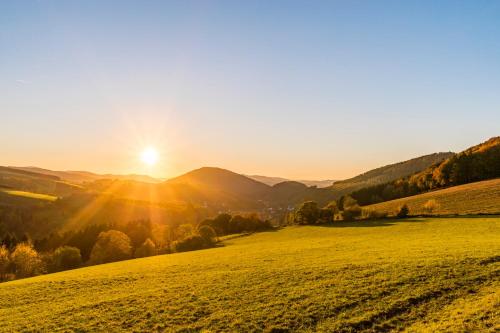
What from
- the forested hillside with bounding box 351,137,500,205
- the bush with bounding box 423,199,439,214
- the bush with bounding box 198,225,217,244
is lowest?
the bush with bounding box 198,225,217,244

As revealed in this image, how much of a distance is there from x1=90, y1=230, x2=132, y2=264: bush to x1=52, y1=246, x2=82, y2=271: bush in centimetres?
430

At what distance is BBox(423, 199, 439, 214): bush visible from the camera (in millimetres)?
103794

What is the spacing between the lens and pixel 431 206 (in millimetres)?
105438

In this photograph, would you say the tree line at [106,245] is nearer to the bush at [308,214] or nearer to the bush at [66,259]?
the bush at [66,259]

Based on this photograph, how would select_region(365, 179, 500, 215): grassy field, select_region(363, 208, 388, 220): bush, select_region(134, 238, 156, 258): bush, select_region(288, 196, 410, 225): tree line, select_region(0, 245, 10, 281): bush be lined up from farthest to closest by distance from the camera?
select_region(288, 196, 410, 225): tree line
select_region(363, 208, 388, 220): bush
select_region(134, 238, 156, 258): bush
select_region(365, 179, 500, 215): grassy field
select_region(0, 245, 10, 281): bush

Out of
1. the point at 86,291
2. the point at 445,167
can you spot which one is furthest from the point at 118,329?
the point at 445,167

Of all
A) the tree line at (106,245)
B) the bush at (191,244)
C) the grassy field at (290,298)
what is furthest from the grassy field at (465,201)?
the bush at (191,244)

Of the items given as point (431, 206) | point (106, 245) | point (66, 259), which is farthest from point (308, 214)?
point (66, 259)

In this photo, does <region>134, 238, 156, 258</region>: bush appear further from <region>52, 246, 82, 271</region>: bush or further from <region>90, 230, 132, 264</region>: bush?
<region>52, 246, 82, 271</region>: bush

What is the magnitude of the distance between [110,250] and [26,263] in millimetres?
21632

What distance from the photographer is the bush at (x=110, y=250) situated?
10319 centimetres

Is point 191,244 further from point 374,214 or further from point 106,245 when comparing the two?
point 374,214

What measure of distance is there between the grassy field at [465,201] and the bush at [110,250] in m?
81.1

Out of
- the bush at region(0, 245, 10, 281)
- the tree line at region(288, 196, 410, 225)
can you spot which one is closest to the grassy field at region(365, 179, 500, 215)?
the tree line at region(288, 196, 410, 225)
